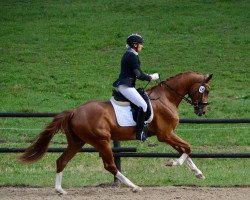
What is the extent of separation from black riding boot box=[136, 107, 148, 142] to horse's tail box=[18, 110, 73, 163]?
3.54ft

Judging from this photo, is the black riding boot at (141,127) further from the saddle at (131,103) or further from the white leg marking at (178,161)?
the white leg marking at (178,161)

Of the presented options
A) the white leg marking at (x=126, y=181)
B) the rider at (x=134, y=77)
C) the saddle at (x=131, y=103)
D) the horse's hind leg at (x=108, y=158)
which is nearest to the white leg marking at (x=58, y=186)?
the horse's hind leg at (x=108, y=158)

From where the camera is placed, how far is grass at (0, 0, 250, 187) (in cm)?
1380

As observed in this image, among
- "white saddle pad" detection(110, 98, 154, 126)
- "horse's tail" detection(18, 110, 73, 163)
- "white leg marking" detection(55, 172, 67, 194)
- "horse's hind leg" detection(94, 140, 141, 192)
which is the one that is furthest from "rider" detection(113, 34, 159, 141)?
"white leg marking" detection(55, 172, 67, 194)

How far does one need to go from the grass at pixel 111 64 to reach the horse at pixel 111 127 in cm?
101

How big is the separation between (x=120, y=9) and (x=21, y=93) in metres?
14.0

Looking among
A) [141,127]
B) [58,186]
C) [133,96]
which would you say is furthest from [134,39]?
[58,186]

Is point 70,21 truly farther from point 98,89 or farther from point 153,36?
point 98,89

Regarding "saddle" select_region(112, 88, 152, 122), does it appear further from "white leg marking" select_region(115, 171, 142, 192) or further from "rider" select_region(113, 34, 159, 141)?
"white leg marking" select_region(115, 171, 142, 192)

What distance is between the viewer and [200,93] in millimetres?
11547

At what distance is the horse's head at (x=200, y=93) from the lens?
37.9 ft

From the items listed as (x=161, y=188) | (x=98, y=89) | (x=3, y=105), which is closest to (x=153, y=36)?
(x=98, y=89)

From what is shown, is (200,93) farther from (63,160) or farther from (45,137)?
(45,137)

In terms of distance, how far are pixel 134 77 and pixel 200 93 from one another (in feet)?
3.81
